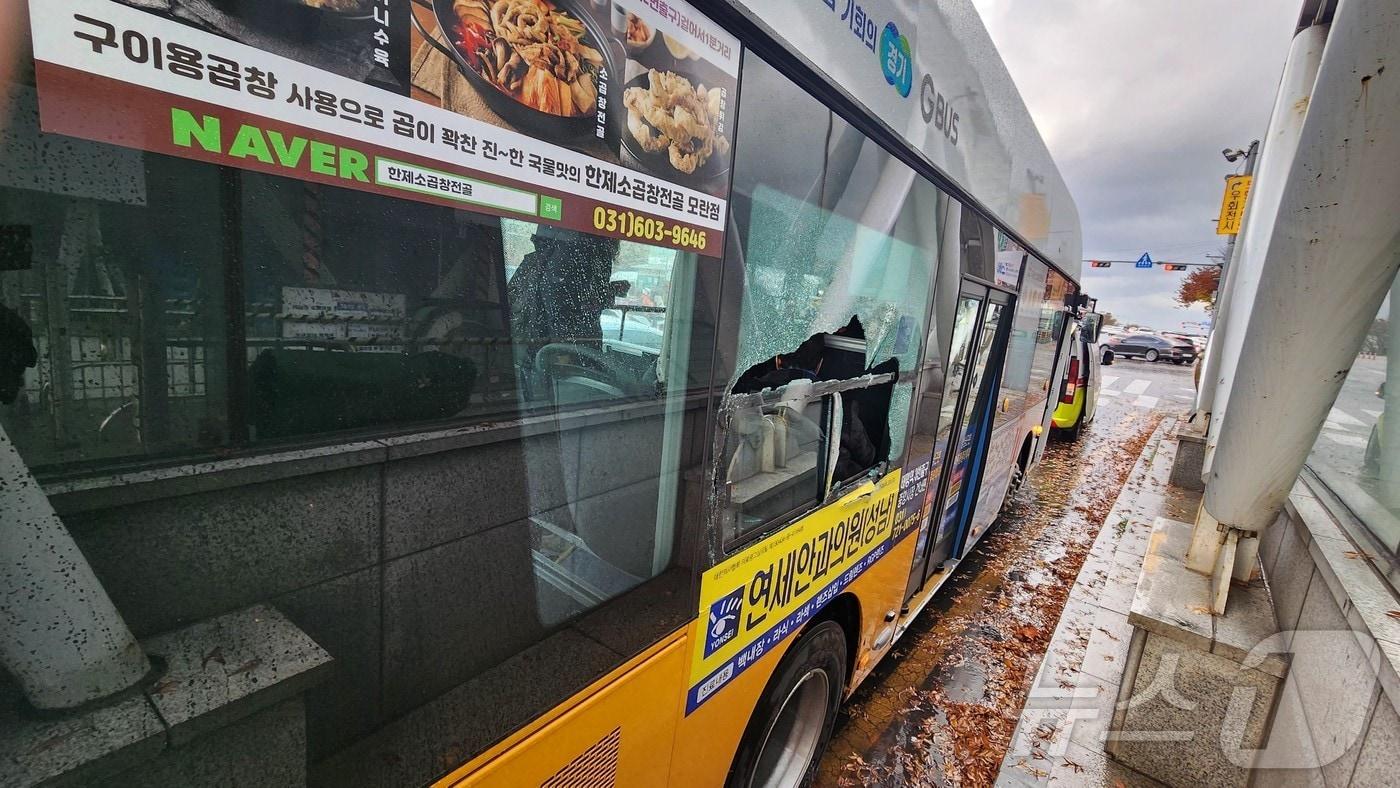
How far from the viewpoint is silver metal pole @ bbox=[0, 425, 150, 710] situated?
0.69m

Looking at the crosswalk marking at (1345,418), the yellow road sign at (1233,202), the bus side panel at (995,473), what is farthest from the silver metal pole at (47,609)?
the yellow road sign at (1233,202)

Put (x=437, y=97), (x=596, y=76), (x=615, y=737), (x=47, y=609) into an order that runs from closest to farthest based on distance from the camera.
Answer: (x=47, y=609), (x=437, y=97), (x=596, y=76), (x=615, y=737)

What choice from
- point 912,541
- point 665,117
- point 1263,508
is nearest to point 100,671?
point 665,117

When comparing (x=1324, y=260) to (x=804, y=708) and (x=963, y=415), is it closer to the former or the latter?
(x=963, y=415)

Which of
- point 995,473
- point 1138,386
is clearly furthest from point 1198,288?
point 995,473

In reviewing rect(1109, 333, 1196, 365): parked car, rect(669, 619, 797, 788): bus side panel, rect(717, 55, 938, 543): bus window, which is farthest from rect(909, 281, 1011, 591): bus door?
rect(1109, 333, 1196, 365): parked car

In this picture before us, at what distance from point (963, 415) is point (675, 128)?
3.32 meters

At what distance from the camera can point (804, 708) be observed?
2848 mm

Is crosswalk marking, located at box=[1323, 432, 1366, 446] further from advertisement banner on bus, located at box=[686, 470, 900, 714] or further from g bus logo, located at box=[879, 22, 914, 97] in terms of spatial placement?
g bus logo, located at box=[879, 22, 914, 97]

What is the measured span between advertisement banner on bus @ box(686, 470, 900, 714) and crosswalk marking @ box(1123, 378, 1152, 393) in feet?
74.6

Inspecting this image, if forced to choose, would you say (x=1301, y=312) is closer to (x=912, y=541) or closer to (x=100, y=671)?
(x=912, y=541)

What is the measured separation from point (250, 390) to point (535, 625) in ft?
2.64

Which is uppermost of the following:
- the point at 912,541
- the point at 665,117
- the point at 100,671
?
the point at 665,117

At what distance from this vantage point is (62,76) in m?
0.65
